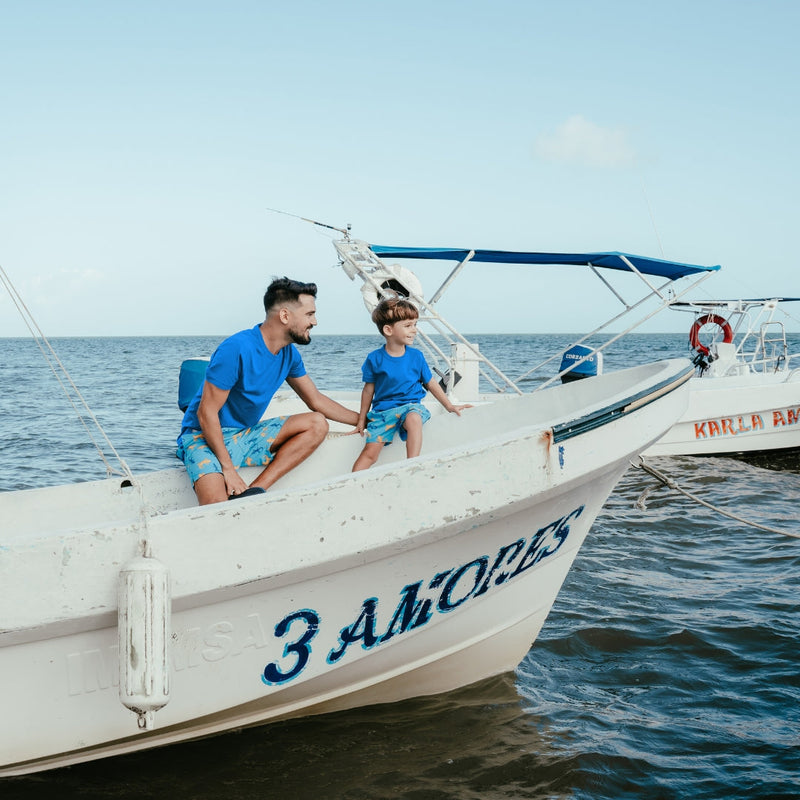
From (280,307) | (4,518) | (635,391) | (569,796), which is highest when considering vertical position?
(280,307)

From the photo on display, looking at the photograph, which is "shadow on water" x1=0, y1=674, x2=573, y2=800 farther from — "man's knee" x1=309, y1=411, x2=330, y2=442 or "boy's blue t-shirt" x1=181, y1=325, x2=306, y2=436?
"boy's blue t-shirt" x1=181, y1=325, x2=306, y2=436

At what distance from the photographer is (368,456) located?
171 inches

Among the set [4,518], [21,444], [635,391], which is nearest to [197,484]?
[4,518]

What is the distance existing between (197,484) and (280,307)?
2.73 feet

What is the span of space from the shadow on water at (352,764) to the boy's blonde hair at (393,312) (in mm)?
2013

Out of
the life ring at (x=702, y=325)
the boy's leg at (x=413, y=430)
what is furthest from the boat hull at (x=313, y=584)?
the life ring at (x=702, y=325)

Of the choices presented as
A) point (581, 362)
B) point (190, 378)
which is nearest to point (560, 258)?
point (581, 362)

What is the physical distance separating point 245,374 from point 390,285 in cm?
598

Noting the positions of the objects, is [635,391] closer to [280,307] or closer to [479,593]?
[479,593]

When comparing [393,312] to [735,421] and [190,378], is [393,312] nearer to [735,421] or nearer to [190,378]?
[190,378]

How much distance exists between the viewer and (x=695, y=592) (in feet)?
17.1

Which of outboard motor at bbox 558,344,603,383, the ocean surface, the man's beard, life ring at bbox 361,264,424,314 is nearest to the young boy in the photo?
the man's beard

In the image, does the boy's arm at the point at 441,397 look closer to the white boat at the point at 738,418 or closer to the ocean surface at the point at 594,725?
the ocean surface at the point at 594,725

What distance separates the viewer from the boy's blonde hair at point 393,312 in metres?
4.48
